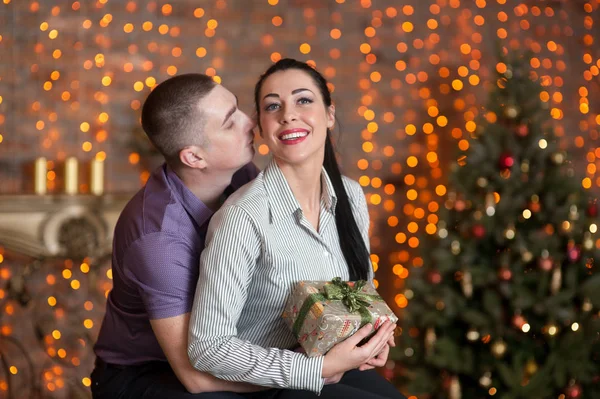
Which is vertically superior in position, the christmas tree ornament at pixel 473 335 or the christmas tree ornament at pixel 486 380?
the christmas tree ornament at pixel 473 335

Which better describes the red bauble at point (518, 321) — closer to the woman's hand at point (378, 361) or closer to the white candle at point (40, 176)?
the woman's hand at point (378, 361)

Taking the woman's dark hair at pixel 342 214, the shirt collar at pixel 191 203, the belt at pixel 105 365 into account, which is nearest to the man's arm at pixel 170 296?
the shirt collar at pixel 191 203

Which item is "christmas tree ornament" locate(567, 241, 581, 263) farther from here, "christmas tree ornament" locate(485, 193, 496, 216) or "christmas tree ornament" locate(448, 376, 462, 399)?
"christmas tree ornament" locate(448, 376, 462, 399)

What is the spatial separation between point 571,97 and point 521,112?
1.13 metres

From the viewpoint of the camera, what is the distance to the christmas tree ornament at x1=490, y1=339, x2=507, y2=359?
3027 mm

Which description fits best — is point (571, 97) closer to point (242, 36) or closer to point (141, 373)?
point (242, 36)

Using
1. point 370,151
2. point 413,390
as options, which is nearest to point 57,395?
point 413,390

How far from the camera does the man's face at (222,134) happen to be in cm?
202

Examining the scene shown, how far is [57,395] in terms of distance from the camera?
367 centimetres

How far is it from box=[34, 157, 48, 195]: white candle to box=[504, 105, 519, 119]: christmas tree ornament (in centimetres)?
223

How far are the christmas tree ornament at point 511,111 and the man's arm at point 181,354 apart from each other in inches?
76.4

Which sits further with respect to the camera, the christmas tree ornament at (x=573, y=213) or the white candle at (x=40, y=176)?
the white candle at (x=40, y=176)

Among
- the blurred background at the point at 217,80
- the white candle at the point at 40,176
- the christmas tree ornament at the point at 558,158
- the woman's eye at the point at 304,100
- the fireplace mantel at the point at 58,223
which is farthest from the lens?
the blurred background at the point at 217,80

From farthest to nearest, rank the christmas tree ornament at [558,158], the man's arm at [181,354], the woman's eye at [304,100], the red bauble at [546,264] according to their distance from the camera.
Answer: the christmas tree ornament at [558,158] → the red bauble at [546,264] → the woman's eye at [304,100] → the man's arm at [181,354]
